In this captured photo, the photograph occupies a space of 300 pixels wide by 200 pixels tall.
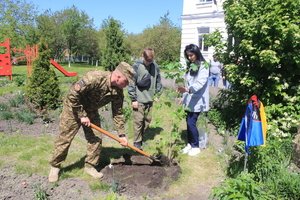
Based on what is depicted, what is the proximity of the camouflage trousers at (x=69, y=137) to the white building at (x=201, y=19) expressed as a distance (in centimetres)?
1503

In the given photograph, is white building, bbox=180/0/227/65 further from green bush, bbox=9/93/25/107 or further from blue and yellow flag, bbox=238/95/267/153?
blue and yellow flag, bbox=238/95/267/153

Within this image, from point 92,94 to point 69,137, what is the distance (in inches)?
27.1

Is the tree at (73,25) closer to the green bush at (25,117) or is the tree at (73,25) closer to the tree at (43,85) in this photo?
the tree at (43,85)

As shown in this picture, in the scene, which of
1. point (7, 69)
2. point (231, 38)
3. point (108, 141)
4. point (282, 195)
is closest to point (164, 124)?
point (108, 141)

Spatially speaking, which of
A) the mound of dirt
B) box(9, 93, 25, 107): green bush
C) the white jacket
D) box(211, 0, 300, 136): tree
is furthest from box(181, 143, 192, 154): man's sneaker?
box(9, 93, 25, 107): green bush

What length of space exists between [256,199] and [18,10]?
39.0 m

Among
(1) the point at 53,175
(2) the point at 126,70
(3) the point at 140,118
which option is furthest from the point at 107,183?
(2) the point at 126,70

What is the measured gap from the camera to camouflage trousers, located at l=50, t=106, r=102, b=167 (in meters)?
4.34

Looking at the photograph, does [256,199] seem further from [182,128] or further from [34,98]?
[34,98]

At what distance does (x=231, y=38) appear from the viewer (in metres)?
7.57

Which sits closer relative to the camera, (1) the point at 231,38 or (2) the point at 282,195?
(2) the point at 282,195

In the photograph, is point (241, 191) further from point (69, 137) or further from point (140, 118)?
point (140, 118)

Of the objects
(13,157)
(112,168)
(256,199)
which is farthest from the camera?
(13,157)

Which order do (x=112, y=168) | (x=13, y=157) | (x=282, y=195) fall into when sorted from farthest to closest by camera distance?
(x=13, y=157) < (x=112, y=168) < (x=282, y=195)
